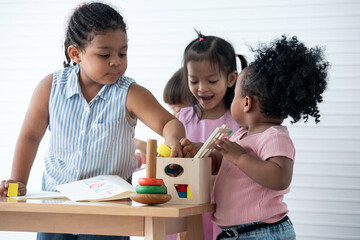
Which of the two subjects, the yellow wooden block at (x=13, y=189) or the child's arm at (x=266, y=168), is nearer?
the child's arm at (x=266, y=168)

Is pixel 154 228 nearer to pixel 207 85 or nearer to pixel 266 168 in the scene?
pixel 266 168

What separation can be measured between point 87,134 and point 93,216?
14.7 inches

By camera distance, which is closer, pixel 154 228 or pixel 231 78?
pixel 154 228

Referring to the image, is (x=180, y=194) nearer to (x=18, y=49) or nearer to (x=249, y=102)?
(x=249, y=102)

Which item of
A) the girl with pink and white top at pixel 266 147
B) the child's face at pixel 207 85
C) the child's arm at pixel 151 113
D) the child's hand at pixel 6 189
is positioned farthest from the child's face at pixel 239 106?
the child's hand at pixel 6 189

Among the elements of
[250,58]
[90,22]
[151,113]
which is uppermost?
[250,58]

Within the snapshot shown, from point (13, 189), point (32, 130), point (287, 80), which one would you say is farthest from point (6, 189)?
point (287, 80)

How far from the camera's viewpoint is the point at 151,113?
1513 millimetres

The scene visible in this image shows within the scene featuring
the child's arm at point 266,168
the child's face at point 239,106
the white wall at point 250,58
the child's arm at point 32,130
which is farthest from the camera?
the white wall at point 250,58

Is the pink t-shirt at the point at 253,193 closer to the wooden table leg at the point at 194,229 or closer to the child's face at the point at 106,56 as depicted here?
the wooden table leg at the point at 194,229

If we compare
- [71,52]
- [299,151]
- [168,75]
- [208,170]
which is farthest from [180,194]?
[168,75]

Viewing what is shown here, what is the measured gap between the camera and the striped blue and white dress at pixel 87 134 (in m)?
1.52

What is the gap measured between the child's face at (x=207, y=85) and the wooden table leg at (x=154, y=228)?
757mm

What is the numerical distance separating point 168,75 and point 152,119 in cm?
157
